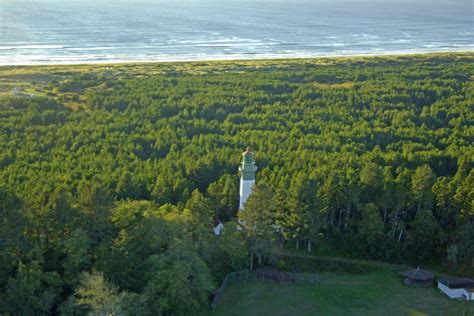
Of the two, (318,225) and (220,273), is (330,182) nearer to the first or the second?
(318,225)

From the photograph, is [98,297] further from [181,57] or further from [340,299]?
[181,57]

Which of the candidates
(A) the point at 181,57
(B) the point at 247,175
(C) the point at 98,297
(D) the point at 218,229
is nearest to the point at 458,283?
(B) the point at 247,175

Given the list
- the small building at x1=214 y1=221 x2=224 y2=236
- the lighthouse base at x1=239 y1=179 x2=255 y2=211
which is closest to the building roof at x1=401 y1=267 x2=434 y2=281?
the lighthouse base at x1=239 y1=179 x2=255 y2=211

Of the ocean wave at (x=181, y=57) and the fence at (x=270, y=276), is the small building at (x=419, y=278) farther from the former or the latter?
the ocean wave at (x=181, y=57)

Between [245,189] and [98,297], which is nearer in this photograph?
[98,297]

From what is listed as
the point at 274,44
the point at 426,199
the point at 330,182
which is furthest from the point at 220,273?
the point at 274,44

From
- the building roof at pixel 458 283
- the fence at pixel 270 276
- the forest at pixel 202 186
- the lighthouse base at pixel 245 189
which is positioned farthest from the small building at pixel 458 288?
the lighthouse base at pixel 245 189

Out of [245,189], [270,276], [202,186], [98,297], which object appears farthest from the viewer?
[202,186]
